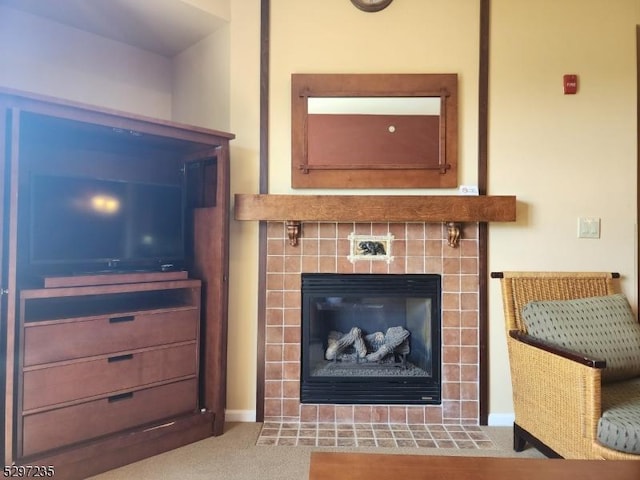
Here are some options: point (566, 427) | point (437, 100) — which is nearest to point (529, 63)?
point (437, 100)

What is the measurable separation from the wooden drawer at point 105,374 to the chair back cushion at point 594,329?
1.80m

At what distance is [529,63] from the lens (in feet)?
7.33

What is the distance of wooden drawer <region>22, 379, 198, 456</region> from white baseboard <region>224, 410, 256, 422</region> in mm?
278

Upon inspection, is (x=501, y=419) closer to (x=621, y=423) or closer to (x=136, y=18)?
(x=621, y=423)

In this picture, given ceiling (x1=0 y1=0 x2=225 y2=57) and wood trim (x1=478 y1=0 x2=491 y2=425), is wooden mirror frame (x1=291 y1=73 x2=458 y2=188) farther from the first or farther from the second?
ceiling (x1=0 y1=0 x2=225 y2=57)

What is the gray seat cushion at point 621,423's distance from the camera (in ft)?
4.45

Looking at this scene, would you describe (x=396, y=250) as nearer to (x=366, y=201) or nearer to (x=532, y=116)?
(x=366, y=201)

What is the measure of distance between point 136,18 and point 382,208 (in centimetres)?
182

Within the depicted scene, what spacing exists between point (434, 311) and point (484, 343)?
13.4 inches

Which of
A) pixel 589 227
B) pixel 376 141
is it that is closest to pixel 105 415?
pixel 376 141

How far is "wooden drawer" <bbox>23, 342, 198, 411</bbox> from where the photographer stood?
1567 mm

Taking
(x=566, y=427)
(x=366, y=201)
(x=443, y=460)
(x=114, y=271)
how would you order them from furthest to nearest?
(x=366, y=201) < (x=114, y=271) < (x=566, y=427) < (x=443, y=460)

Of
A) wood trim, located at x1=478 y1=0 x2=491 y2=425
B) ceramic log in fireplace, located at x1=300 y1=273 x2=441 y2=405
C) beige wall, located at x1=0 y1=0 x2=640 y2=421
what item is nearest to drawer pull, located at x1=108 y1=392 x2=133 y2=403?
beige wall, located at x1=0 y1=0 x2=640 y2=421

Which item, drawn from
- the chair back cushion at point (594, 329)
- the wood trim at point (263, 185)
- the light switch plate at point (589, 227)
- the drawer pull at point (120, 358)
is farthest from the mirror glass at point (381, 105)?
the drawer pull at point (120, 358)
